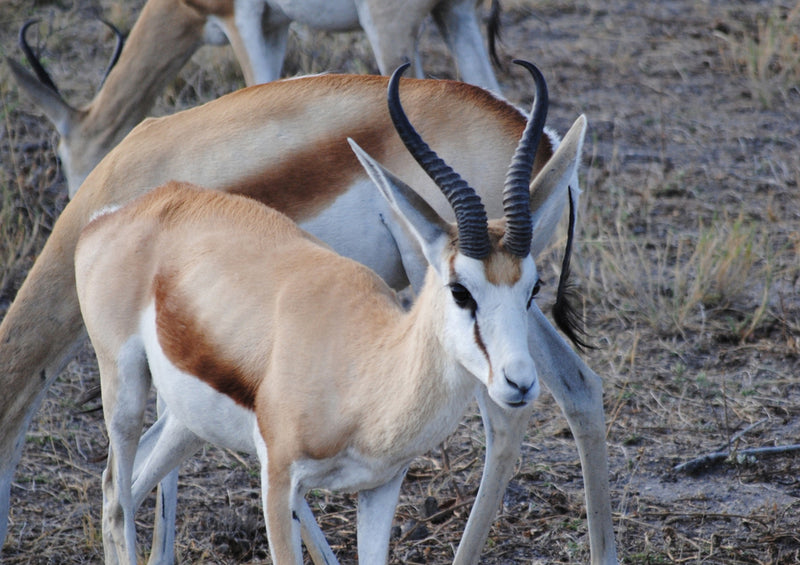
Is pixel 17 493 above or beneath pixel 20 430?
beneath

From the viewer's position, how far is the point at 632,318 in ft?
19.5

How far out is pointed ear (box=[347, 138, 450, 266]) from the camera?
3000 millimetres

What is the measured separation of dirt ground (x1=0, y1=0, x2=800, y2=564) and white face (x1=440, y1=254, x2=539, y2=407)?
1597 mm

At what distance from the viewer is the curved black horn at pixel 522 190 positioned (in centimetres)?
294

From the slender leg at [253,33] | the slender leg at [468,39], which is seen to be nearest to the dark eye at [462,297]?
the slender leg at [468,39]

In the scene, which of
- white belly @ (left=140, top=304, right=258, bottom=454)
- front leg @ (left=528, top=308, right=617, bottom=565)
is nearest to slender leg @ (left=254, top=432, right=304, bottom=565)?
white belly @ (left=140, top=304, right=258, bottom=454)

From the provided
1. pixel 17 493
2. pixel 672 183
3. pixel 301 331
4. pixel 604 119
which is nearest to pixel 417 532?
pixel 301 331

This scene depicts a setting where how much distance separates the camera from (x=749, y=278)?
614cm

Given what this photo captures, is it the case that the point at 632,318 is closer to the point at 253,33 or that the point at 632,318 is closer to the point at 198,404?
the point at 253,33

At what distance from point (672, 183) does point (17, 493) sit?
14.5 ft

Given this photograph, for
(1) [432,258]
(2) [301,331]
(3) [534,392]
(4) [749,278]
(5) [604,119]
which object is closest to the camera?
(3) [534,392]

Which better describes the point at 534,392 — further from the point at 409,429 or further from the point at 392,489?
the point at 392,489

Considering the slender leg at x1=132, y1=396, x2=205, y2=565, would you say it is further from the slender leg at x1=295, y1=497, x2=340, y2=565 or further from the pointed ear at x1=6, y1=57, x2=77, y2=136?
the pointed ear at x1=6, y1=57, x2=77, y2=136

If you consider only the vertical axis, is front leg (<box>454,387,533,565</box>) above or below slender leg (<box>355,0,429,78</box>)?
below
